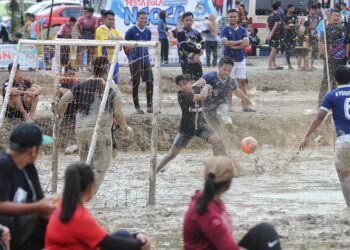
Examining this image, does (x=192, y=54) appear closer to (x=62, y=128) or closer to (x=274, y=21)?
(x=62, y=128)

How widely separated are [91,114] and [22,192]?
5.62 metres

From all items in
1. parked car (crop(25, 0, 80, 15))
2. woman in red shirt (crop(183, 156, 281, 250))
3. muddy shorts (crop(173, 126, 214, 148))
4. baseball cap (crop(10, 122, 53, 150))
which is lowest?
parked car (crop(25, 0, 80, 15))

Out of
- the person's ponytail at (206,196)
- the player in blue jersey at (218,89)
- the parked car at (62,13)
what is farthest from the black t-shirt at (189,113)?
the parked car at (62,13)

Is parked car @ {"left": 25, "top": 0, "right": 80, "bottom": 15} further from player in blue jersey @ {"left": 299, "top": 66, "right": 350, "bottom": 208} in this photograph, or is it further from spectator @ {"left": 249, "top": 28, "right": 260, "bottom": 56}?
player in blue jersey @ {"left": 299, "top": 66, "right": 350, "bottom": 208}

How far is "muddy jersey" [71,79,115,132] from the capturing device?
41.3 ft

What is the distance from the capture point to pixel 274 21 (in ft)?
89.6

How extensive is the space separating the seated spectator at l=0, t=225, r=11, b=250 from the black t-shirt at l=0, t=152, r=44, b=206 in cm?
23

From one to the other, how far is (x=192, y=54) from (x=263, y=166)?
3.35 metres

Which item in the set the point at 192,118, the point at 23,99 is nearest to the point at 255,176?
the point at 192,118

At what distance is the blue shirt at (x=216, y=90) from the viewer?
15.2 m

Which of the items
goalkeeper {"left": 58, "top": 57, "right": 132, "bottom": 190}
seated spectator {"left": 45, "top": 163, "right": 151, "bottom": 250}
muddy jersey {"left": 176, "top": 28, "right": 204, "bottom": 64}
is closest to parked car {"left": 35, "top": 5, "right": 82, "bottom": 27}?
muddy jersey {"left": 176, "top": 28, "right": 204, "bottom": 64}

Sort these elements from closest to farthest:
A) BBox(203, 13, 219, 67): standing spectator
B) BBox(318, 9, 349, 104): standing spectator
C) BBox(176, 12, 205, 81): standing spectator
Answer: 1. BBox(318, 9, 349, 104): standing spectator
2. BBox(176, 12, 205, 81): standing spectator
3. BBox(203, 13, 219, 67): standing spectator

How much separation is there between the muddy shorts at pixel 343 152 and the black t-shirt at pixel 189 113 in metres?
3.23

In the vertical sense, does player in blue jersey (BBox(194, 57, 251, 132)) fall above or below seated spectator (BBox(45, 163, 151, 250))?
below
